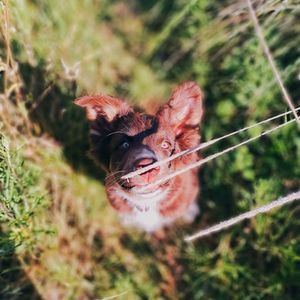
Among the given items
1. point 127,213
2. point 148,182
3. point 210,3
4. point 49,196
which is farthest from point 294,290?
point 210,3

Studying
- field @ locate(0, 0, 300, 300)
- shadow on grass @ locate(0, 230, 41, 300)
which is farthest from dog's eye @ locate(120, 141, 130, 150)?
shadow on grass @ locate(0, 230, 41, 300)

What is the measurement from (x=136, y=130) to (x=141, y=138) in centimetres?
9

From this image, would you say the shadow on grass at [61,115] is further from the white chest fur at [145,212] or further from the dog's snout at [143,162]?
the dog's snout at [143,162]

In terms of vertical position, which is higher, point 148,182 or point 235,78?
point 235,78

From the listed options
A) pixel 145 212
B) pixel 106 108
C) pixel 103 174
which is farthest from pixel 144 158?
pixel 103 174

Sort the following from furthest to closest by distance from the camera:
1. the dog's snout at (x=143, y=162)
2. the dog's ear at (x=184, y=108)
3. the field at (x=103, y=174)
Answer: the field at (x=103, y=174) < the dog's ear at (x=184, y=108) < the dog's snout at (x=143, y=162)

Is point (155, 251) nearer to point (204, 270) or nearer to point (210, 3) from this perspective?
point (204, 270)

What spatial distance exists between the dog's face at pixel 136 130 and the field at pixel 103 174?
58 cm

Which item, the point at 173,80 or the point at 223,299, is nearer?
the point at 223,299

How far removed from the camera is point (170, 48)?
5605 millimetres

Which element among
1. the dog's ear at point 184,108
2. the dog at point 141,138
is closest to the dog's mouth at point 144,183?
the dog at point 141,138

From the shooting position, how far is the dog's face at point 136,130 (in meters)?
3.36

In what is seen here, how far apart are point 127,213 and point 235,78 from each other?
6.32 feet

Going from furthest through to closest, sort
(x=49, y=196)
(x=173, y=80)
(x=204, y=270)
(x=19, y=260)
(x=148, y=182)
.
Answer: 1. (x=173, y=80)
2. (x=204, y=270)
3. (x=49, y=196)
4. (x=19, y=260)
5. (x=148, y=182)
